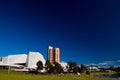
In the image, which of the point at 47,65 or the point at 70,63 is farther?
the point at 70,63

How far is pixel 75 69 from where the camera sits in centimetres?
16762

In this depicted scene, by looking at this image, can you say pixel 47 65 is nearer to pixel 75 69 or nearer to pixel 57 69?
pixel 57 69

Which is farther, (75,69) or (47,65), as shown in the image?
(75,69)

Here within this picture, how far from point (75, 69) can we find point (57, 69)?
2258 centimetres

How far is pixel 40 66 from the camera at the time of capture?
15625 centimetres

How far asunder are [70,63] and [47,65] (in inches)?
981

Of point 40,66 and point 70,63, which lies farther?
point 70,63

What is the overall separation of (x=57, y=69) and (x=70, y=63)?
80.8ft

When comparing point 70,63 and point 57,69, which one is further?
point 70,63

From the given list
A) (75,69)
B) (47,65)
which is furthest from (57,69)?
(75,69)

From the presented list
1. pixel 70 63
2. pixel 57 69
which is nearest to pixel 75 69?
pixel 70 63

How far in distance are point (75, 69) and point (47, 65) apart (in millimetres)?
25590

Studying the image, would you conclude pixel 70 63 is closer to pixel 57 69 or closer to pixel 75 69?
pixel 75 69

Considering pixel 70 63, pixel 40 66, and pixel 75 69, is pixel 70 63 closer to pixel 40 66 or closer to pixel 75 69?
pixel 75 69
